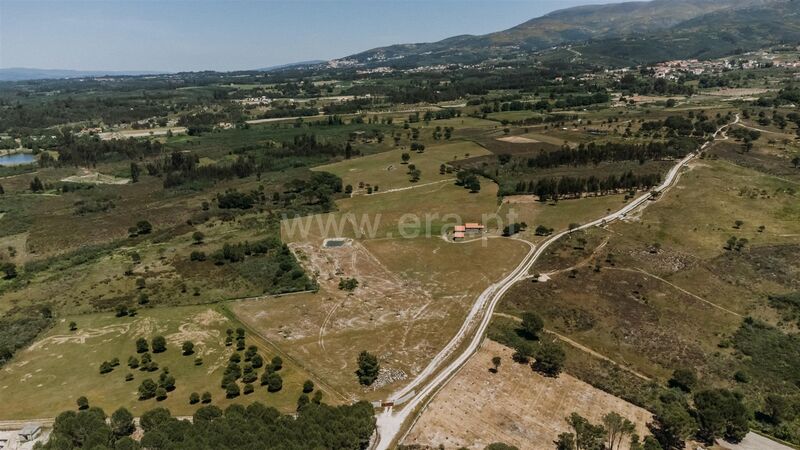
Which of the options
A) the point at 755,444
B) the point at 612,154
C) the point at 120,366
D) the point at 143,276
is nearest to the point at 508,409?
the point at 755,444

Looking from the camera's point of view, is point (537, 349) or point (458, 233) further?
point (458, 233)

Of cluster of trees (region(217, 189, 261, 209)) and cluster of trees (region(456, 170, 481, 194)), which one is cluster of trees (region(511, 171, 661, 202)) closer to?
cluster of trees (region(456, 170, 481, 194))

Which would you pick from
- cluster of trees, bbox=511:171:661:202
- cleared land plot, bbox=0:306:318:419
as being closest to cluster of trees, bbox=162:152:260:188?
cleared land plot, bbox=0:306:318:419

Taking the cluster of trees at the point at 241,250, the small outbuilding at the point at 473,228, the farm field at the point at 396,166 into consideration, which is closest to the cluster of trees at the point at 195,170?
the farm field at the point at 396,166

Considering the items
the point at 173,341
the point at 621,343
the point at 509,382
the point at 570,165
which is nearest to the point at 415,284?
the point at 509,382

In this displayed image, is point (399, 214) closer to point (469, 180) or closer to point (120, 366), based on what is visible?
point (469, 180)
